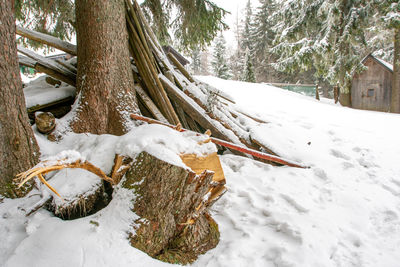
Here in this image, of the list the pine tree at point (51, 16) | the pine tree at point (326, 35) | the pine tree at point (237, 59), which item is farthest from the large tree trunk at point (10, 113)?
the pine tree at point (237, 59)

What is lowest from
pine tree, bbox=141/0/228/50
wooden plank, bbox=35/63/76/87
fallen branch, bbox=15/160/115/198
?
fallen branch, bbox=15/160/115/198

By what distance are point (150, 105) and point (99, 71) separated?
0.92 meters

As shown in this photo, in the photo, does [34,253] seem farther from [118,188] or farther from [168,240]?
[168,240]

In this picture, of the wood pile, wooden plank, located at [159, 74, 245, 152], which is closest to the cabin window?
the wood pile

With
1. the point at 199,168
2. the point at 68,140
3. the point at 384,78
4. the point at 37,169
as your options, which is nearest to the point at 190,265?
the point at 199,168

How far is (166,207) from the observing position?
5.79ft

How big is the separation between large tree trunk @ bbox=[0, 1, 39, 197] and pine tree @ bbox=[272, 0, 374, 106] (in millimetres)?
11758

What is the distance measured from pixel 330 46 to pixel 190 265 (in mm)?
12449

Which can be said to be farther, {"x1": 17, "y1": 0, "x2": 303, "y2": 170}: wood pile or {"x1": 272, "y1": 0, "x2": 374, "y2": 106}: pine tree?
{"x1": 272, "y1": 0, "x2": 374, "y2": 106}: pine tree

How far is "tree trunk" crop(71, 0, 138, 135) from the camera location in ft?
8.71

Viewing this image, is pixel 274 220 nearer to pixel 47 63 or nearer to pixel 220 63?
pixel 47 63

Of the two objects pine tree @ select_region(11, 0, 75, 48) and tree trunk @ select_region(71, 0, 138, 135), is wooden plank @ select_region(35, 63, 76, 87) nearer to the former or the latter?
tree trunk @ select_region(71, 0, 138, 135)

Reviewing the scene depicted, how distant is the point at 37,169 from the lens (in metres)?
1.36

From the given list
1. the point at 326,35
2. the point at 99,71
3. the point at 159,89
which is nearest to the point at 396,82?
the point at 326,35
